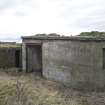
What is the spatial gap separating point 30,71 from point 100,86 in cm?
613

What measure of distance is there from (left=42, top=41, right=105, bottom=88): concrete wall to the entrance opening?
3110mm

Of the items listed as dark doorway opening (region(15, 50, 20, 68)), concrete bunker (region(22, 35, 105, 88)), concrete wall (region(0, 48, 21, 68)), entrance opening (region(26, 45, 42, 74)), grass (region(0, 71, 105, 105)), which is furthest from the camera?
dark doorway opening (region(15, 50, 20, 68))

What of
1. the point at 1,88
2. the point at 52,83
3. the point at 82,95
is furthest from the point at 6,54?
the point at 82,95

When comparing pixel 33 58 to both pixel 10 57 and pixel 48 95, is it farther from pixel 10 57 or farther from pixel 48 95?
pixel 48 95

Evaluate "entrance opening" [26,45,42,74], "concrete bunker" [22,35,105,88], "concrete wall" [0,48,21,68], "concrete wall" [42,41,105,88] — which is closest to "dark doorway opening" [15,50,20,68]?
"concrete wall" [0,48,21,68]

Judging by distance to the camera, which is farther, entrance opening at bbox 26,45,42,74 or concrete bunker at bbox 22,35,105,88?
entrance opening at bbox 26,45,42,74

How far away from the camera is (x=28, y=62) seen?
1555cm

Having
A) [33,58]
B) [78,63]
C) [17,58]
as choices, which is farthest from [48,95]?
[17,58]

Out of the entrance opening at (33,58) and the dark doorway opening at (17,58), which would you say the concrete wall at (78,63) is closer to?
the entrance opening at (33,58)

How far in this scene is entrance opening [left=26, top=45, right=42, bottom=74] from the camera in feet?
51.0

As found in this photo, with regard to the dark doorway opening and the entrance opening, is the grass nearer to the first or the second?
the entrance opening

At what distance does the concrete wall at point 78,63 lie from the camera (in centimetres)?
1111

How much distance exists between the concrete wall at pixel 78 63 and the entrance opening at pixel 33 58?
122 inches

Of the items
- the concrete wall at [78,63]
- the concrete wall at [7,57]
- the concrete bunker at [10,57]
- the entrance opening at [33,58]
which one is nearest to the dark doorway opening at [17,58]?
the concrete bunker at [10,57]
